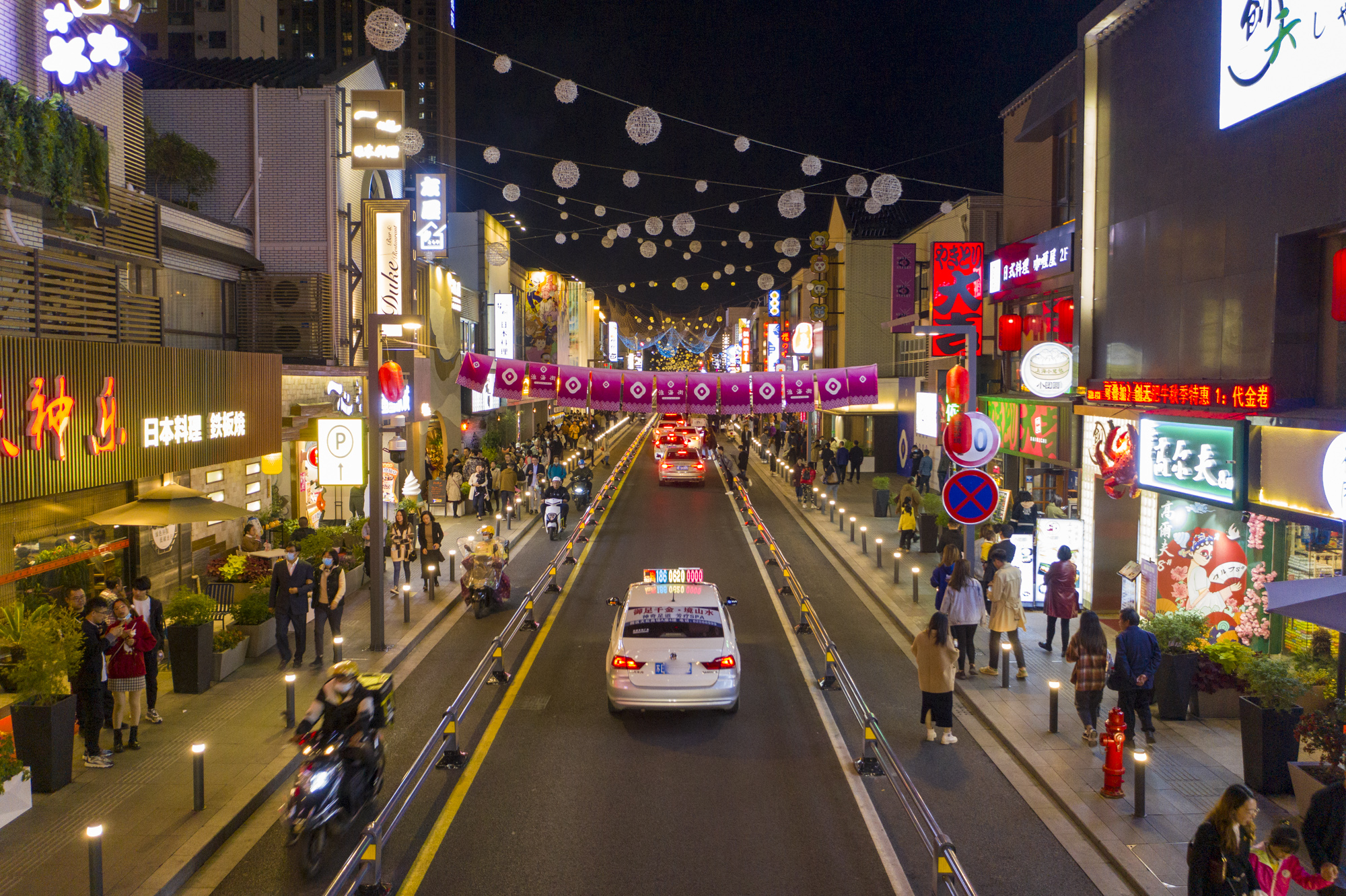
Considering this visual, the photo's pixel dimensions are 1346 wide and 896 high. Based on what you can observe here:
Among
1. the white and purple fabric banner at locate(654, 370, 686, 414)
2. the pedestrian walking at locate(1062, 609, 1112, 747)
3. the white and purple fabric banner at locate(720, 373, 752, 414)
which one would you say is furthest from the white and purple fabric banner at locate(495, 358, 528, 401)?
the pedestrian walking at locate(1062, 609, 1112, 747)

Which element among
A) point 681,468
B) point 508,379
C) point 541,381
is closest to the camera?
point 508,379

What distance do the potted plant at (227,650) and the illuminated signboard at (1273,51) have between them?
608 inches

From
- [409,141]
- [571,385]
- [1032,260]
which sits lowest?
[571,385]

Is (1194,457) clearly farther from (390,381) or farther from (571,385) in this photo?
(571,385)

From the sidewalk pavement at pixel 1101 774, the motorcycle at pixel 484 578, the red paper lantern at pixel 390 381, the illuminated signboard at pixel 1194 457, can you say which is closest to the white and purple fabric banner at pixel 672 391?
the motorcycle at pixel 484 578

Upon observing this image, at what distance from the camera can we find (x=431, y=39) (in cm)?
13975

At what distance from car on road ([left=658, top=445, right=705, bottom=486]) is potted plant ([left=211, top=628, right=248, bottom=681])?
25305mm

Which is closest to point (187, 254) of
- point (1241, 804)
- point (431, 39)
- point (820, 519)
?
point (820, 519)

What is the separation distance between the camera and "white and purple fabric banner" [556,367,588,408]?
22.4 m

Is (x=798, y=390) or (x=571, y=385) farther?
(x=798, y=390)

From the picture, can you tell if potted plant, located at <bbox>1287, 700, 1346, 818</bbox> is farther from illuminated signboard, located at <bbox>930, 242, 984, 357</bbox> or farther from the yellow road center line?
illuminated signboard, located at <bbox>930, 242, 984, 357</bbox>

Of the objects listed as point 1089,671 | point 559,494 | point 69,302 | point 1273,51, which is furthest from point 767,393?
point 69,302

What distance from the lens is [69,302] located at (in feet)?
43.2

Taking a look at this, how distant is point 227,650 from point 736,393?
13141 millimetres
